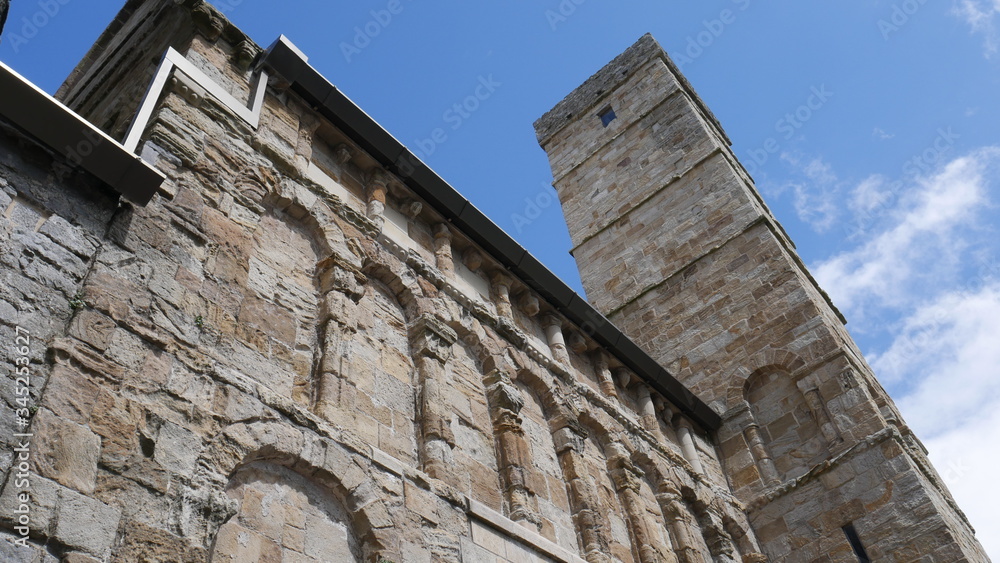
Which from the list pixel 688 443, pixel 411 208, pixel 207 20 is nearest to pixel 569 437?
pixel 411 208

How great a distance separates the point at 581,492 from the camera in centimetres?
675

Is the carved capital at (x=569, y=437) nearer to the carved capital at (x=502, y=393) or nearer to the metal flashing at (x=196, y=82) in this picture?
the carved capital at (x=502, y=393)

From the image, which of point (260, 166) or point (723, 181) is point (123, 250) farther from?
point (723, 181)

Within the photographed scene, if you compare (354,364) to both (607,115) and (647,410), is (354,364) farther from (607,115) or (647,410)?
(607,115)

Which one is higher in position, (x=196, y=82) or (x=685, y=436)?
(x=196, y=82)

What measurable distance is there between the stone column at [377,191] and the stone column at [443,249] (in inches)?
25.1

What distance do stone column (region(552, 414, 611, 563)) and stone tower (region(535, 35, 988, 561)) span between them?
2923 mm

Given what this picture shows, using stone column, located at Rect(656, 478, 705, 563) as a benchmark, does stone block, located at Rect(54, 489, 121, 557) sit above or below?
below

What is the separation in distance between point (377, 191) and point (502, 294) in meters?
1.61

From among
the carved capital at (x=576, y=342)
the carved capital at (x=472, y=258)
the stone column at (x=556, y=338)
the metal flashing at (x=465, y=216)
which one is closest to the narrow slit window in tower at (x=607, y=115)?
the metal flashing at (x=465, y=216)

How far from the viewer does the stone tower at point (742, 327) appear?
27.5 ft

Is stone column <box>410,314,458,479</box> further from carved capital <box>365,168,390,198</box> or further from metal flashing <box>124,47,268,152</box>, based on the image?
metal flashing <box>124,47,268,152</box>

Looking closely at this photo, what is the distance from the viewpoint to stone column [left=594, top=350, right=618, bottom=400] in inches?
343

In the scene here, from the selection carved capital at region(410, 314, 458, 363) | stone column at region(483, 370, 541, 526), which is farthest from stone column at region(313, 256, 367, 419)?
stone column at region(483, 370, 541, 526)
